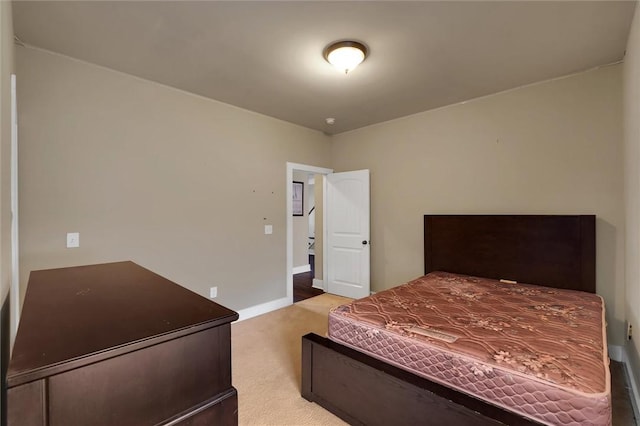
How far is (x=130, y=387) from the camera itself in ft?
2.34

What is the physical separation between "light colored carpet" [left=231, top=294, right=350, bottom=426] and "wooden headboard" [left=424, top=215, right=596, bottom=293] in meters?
1.75

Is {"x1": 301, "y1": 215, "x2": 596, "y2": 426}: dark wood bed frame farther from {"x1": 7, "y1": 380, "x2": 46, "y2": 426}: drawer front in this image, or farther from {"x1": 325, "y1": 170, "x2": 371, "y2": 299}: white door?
{"x1": 7, "y1": 380, "x2": 46, "y2": 426}: drawer front

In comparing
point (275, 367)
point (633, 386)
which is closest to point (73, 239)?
point (275, 367)

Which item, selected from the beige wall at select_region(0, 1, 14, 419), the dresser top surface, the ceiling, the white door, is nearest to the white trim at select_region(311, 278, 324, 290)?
the white door

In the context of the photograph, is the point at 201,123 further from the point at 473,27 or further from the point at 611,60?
the point at 611,60

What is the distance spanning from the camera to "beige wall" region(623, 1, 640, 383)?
1890mm

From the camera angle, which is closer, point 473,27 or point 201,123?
point 473,27

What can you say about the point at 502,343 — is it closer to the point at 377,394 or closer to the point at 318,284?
the point at 377,394

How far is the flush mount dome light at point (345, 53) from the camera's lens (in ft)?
7.39

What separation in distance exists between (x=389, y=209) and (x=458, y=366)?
9.27 ft

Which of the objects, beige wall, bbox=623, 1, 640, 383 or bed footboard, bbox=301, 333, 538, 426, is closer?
bed footboard, bbox=301, 333, 538, 426

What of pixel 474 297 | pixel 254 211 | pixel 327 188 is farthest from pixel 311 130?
pixel 474 297

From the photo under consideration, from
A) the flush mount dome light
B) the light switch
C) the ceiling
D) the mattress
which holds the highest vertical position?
the ceiling

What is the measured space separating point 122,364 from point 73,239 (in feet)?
7.88
